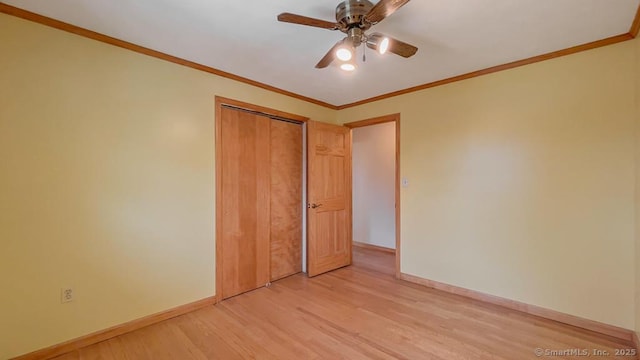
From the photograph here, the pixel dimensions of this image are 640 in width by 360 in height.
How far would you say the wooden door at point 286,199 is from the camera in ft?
11.2

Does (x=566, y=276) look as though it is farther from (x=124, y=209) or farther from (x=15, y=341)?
(x=15, y=341)

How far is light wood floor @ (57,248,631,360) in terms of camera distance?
1.98 m

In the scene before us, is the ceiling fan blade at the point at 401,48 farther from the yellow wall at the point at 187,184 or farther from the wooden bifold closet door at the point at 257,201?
the wooden bifold closet door at the point at 257,201

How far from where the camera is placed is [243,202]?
308 centimetres

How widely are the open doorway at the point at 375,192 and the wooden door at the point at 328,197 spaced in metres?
0.79

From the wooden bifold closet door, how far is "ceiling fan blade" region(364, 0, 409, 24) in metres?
1.88

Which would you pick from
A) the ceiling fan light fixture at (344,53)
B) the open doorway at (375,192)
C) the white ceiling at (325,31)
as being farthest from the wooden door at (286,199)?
the ceiling fan light fixture at (344,53)

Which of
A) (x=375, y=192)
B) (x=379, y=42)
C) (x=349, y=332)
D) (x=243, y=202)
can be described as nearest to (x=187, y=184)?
(x=243, y=202)

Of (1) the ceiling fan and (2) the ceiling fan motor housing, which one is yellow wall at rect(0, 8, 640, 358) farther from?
(2) the ceiling fan motor housing

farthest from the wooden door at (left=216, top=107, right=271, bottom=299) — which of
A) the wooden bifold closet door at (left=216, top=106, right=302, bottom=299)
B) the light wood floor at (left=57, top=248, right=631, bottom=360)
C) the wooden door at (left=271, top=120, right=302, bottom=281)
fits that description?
the light wood floor at (left=57, top=248, right=631, bottom=360)

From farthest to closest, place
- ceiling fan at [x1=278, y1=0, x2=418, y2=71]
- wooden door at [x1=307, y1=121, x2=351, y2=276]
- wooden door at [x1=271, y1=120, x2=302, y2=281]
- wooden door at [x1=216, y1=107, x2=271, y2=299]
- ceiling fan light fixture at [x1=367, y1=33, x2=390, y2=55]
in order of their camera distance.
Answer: wooden door at [x1=307, y1=121, x2=351, y2=276] → wooden door at [x1=271, y1=120, x2=302, y2=281] → wooden door at [x1=216, y1=107, x2=271, y2=299] → ceiling fan light fixture at [x1=367, y1=33, x2=390, y2=55] → ceiling fan at [x1=278, y1=0, x2=418, y2=71]

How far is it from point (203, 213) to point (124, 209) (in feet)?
2.19

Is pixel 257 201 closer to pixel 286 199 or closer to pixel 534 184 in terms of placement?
pixel 286 199

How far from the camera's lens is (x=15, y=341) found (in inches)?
71.1
